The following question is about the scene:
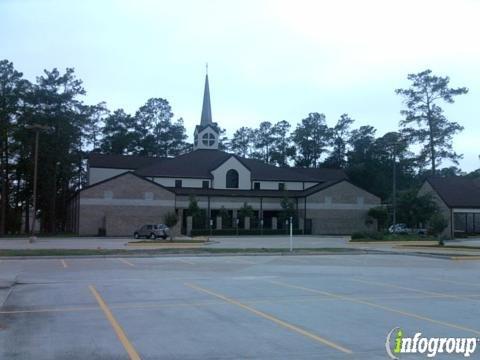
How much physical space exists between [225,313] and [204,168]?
2472 inches

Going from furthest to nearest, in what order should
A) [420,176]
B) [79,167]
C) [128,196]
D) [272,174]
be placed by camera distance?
[420,176], [79,167], [272,174], [128,196]

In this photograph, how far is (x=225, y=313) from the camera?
35.1 ft

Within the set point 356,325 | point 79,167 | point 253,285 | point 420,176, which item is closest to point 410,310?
point 356,325

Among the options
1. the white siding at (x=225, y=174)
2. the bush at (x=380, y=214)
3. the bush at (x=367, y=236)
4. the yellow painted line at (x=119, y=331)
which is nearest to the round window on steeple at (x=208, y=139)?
the white siding at (x=225, y=174)

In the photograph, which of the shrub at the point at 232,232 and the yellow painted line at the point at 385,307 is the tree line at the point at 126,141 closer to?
the shrub at the point at 232,232

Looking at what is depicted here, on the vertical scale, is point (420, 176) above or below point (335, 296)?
above

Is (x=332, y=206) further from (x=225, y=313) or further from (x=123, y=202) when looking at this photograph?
(x=225, y=313)

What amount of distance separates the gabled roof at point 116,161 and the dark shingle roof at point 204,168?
2.86m

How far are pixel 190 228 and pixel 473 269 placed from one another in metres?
43.6

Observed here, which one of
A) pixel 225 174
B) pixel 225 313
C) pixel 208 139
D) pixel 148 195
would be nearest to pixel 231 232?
pixel 148 195

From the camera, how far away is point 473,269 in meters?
22.0

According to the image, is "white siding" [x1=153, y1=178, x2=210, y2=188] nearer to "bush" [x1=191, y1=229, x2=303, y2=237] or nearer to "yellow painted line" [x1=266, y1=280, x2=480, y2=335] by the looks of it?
"bush" [x1=191, y1=229, x2=303, y2=237]

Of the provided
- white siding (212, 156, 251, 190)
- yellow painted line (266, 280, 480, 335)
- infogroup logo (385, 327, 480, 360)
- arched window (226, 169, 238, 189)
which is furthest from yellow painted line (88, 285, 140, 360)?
arched window (226, 169, 238, 189)

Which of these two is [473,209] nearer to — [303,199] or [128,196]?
[303,199]
